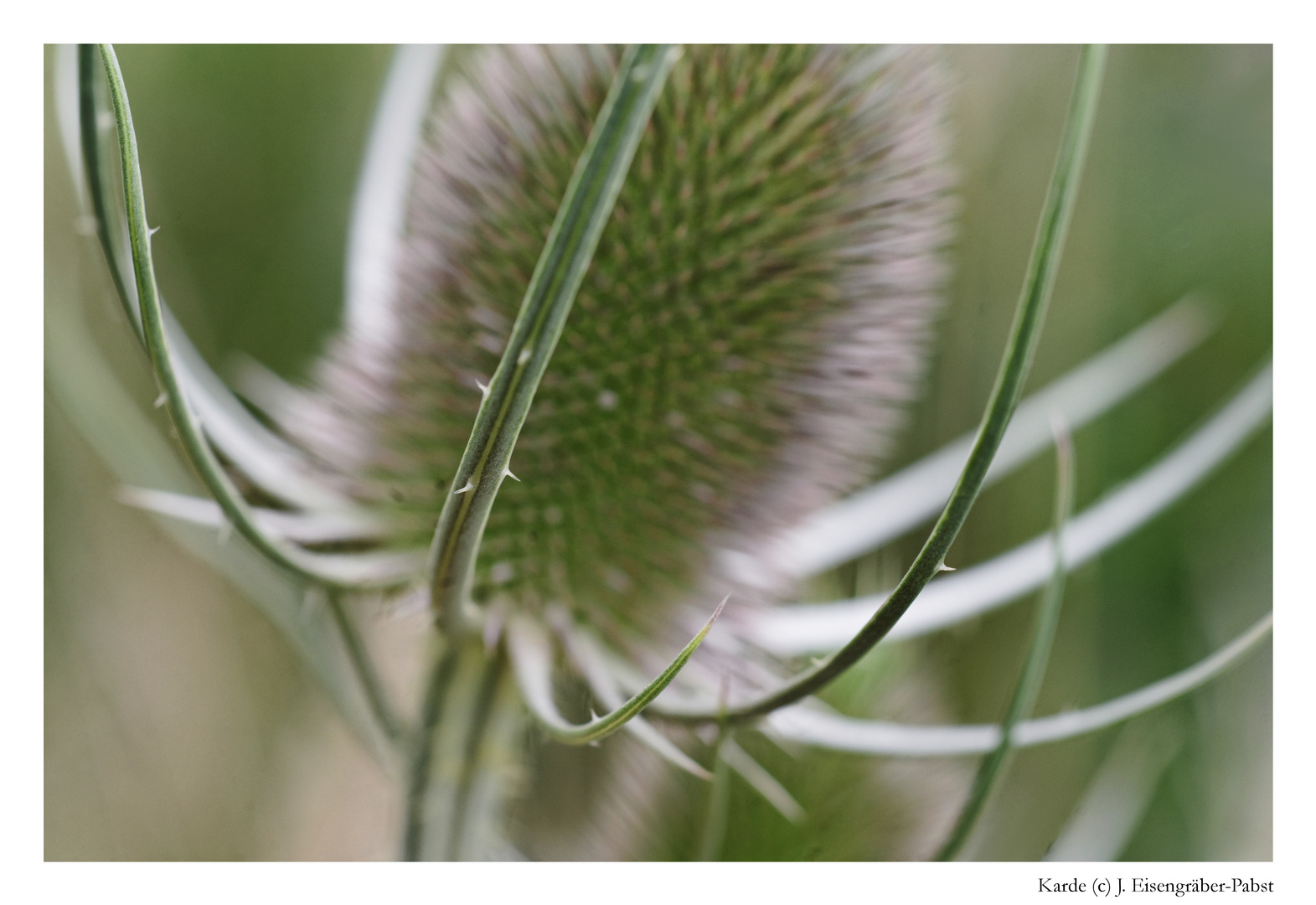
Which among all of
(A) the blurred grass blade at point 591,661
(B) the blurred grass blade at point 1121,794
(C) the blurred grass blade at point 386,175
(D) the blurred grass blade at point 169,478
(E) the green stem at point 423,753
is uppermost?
(C) the blurred grass blade at point 386,175

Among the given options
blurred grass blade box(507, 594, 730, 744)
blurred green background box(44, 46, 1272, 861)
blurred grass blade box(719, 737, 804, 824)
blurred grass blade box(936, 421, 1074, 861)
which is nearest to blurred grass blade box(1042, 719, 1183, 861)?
blurred green background box(44, 46, 1272, 861)

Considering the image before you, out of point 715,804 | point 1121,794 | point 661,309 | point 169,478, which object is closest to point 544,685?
point 715,804

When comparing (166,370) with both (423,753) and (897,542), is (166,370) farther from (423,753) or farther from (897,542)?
(897,542)

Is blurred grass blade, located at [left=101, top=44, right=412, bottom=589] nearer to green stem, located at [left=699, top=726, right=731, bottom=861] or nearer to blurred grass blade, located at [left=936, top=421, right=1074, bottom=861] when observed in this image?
green stem, located at [left=699, top=726, right=731, bottom=861]

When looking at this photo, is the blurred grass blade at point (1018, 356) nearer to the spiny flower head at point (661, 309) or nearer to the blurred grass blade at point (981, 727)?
the blurred grass blade at point (981, 727)

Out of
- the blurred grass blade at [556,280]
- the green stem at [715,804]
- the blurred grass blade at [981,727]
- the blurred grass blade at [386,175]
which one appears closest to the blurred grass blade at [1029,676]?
the blurred grass blade at [981,727]
